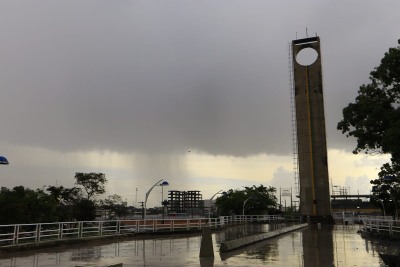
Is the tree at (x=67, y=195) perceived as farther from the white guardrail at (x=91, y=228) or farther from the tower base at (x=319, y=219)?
the tower base at (x=319, y=219)

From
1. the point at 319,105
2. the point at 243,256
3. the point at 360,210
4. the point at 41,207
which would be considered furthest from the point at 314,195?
the point at 360,210

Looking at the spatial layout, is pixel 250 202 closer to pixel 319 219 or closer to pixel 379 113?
pixel 319 219

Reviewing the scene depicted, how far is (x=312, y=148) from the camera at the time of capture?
63.7m

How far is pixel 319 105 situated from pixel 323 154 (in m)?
7.88

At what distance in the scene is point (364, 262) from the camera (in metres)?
13.6

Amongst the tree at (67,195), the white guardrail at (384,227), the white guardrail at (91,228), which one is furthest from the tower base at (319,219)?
the tree at (67,195)

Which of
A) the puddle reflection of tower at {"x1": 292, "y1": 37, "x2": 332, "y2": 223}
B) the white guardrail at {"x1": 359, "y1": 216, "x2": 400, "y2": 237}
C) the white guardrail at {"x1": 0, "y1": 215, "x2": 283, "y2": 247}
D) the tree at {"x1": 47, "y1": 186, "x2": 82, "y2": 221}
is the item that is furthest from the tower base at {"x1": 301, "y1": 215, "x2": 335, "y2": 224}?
the tree at {"x1": 47, "y1": 186, "x2": 82, "y2": 221}

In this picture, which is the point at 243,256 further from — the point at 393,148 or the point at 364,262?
the point at 393,148

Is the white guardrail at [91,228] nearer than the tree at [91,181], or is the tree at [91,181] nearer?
the white guardrail at [91,228]

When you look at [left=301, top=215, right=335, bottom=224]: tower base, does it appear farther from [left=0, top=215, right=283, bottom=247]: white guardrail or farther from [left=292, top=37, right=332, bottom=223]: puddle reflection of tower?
[left=0, top=215, right=283, bottom=247]: white guardrail

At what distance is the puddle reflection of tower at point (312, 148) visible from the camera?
6253cm

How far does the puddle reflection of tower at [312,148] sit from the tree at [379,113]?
4062 cm

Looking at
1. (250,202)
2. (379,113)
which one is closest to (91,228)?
(379,113)

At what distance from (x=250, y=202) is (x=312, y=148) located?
33.3 metres
